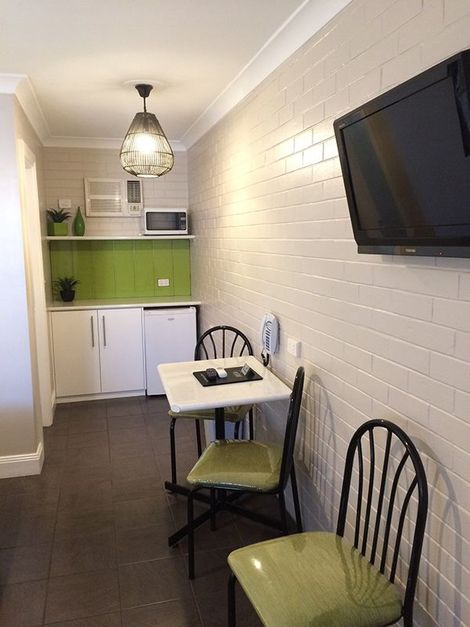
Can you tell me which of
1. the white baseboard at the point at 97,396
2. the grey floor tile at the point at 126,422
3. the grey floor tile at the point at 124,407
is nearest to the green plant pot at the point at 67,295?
the white baseboard at the point at 97,396

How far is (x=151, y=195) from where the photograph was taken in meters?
5.14

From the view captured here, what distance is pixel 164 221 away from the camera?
4.90m

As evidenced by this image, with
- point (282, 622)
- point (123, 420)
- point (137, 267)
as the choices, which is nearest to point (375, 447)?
point (282, 622)

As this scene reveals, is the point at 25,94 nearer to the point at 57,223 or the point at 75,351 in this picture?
the point at 57,223

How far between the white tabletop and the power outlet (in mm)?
168

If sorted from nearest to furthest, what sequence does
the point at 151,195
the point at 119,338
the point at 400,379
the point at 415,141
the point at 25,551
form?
the point at 415,141 → the point at 400,379 → the point at 25,551 → the point at 119,338 → the point at 151,195

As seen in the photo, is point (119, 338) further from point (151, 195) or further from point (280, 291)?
point (280, 291)

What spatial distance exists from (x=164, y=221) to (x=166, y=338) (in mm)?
1114

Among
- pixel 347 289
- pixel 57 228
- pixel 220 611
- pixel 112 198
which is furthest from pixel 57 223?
pixel 220 611

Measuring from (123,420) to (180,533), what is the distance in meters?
1.84

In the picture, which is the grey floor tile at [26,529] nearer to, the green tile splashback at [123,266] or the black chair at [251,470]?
the black chair at [251,470]

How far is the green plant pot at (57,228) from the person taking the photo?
15.4ft

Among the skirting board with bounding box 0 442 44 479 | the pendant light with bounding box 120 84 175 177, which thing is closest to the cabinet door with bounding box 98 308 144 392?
the skirting board with bounding box 0 442 44 479

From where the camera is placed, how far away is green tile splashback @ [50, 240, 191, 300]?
498cm
